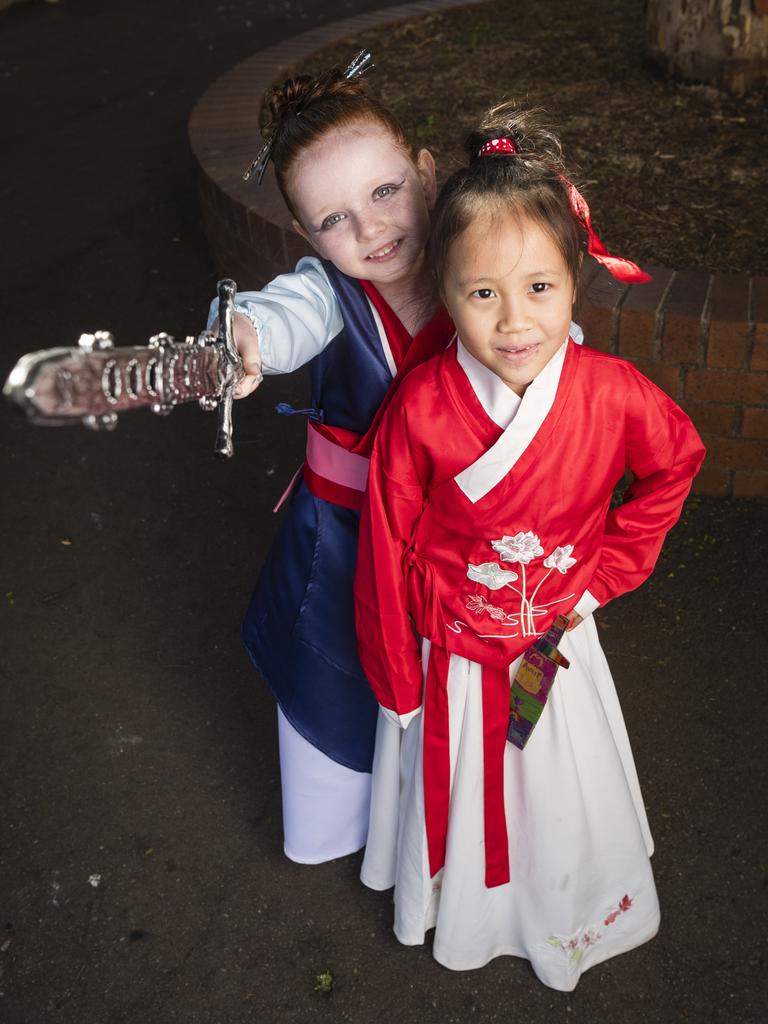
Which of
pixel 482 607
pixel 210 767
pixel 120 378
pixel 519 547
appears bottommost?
pixel 210 767

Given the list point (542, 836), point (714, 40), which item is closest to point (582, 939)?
point (542, 836)

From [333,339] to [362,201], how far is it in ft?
0.85

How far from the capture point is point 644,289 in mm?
3150

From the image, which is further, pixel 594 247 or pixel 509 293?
pixel 594 247

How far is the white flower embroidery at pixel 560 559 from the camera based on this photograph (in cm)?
180

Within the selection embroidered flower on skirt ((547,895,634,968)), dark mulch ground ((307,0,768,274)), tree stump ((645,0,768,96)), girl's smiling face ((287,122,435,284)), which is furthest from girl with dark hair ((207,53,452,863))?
tree stump ((645,0,768,96))

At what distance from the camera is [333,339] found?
1.90 metres

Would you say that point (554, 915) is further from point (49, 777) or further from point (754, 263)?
point (754, 263)

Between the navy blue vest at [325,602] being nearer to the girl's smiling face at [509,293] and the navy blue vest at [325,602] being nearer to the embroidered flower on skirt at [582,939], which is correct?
the girl's smiling face at [509,293]

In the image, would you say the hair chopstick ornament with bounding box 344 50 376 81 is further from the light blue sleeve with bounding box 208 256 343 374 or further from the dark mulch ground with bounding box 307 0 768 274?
the dark mulch ground with bounding box 307 0 768 274

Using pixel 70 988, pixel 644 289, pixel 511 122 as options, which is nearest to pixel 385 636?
pixel 511 122

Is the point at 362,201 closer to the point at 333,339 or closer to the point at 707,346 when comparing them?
the point at 333,339

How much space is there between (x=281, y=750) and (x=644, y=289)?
67.9 inches

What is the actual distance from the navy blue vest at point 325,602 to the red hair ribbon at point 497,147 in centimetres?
37
